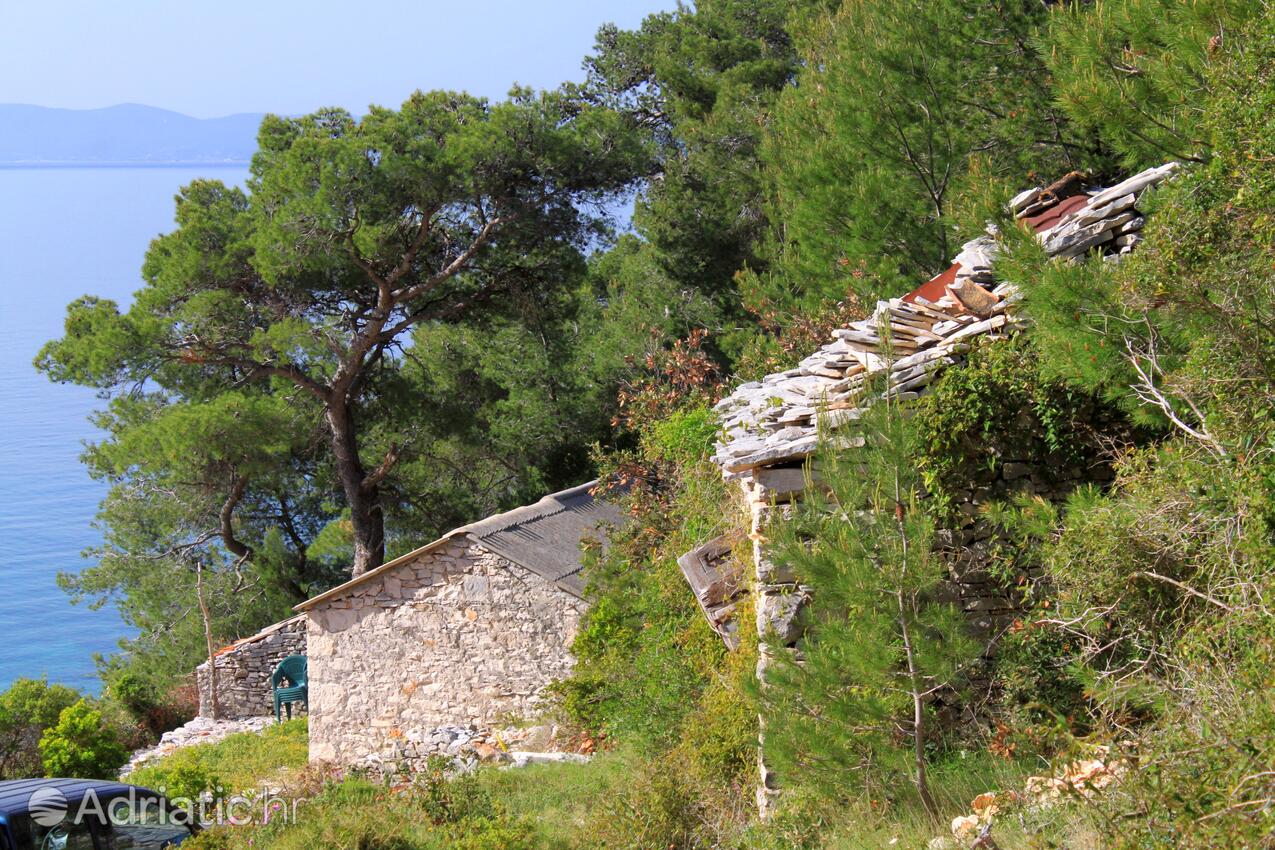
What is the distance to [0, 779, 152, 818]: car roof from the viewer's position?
278 inches

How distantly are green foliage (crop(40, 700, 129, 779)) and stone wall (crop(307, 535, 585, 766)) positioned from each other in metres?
2.68

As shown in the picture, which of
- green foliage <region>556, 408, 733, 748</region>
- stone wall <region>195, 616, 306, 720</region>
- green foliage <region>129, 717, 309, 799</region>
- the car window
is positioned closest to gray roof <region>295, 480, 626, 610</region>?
green foliage <region>556, 408, 733, 748</region>

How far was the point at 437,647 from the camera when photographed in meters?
14.3

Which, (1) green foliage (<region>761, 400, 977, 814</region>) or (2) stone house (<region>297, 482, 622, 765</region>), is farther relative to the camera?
(2) stone house (<region>297, 482, 622, 765</region>)

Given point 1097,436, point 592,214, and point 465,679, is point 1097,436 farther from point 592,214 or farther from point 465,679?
point 592,214

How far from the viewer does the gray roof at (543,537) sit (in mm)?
13898

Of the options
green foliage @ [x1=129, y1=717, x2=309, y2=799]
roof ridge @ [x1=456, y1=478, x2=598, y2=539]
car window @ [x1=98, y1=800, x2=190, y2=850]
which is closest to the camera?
car window @ [x1=98, y1=800, x2=190, y2=850]

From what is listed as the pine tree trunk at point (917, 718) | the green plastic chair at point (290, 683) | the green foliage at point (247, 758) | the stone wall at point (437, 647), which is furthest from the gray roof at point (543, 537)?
the pine tree trunk at point (917, 718)

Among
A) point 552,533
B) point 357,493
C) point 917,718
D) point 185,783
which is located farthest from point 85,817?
point 357,493

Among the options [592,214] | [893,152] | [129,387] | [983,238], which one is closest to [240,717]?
[129,387]

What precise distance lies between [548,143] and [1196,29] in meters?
14.0

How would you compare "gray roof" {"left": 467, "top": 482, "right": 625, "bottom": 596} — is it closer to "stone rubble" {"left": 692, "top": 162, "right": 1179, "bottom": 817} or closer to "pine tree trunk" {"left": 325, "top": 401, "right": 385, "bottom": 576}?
"pine tree trunk" {"left": 325, "top": 401, "right": 385, "bottom": 576}

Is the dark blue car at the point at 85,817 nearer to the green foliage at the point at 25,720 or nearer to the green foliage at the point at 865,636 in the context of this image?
the green foliage at the point at 865,636

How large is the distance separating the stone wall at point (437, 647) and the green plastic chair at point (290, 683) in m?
4.87
